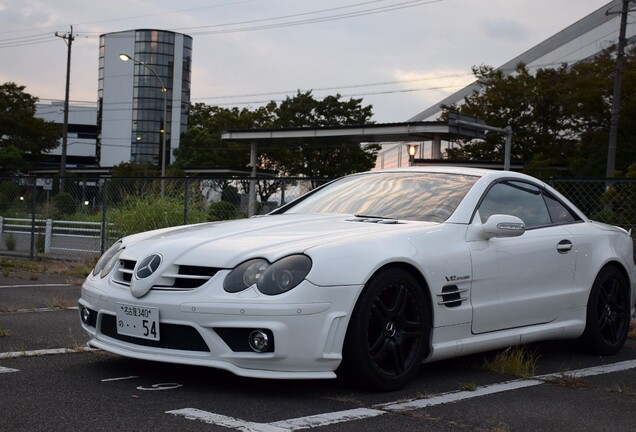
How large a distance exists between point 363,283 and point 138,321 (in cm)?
122

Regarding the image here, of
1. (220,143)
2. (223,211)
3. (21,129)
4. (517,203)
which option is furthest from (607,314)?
(21,129)

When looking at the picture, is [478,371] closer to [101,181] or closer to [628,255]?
[628,255]

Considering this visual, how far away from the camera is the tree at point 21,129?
6669cm

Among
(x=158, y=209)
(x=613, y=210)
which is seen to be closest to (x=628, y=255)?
(x=613, y=210)

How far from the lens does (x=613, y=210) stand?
1037cm

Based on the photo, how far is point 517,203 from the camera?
19.5 ft

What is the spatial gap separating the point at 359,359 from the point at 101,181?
472 inches

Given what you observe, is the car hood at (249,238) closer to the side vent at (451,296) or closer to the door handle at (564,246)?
the side vent at (451,296)

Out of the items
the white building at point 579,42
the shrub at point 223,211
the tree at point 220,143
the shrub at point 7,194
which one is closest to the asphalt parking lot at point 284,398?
the shrub at point 223,211

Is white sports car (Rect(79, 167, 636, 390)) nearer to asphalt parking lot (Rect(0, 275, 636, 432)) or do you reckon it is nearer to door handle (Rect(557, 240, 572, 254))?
door handle (Rect(557, 240, 572, 254))

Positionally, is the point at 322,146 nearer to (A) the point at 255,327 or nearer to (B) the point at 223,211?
(B) the point at 223,211

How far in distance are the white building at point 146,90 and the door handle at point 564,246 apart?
75318mm

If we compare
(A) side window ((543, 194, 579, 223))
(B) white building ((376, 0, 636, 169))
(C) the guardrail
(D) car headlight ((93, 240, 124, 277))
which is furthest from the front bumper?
(B) white building ((376, 0, 636, 169))

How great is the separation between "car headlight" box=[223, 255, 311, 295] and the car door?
1280 millimetres
